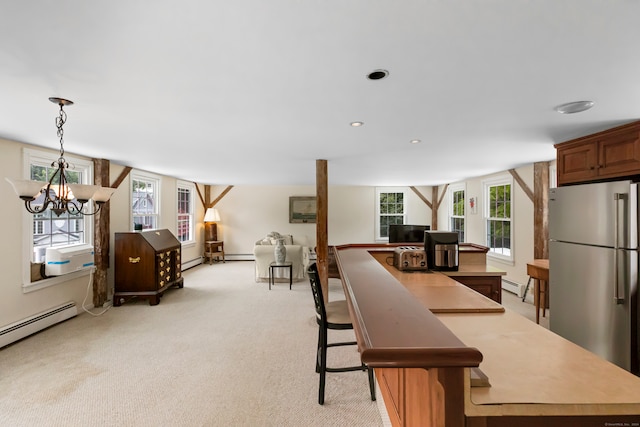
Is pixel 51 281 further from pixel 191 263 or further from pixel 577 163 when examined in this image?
pixel 577 163

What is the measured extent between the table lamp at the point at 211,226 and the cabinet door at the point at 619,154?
7.56m

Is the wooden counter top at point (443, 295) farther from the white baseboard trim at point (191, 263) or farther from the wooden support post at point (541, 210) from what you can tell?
the white baseboard trim at point (191, 263)

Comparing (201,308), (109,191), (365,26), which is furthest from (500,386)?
(201,308)

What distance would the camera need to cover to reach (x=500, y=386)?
888 millimetres

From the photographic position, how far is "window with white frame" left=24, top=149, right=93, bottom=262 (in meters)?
3.61

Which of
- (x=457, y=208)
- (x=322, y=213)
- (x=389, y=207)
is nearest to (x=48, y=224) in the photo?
(x=322, y=213)

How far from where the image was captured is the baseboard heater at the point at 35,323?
3.21 meters

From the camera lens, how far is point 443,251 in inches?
105

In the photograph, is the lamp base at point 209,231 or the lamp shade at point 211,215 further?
the lamp base at point 209,231

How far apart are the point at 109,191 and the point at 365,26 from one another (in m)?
2.72

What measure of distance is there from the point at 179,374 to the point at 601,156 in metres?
4.31

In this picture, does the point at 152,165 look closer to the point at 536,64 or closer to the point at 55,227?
the point at 55,227

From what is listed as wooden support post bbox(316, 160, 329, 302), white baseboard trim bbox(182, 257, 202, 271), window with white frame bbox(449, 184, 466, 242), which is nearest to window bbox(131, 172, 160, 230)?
white baseboard trim bbox(182, 257, 202, 271)

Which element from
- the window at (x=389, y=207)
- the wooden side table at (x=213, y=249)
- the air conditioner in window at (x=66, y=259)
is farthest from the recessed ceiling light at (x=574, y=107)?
the wooden side table at (x=213, y=249)
